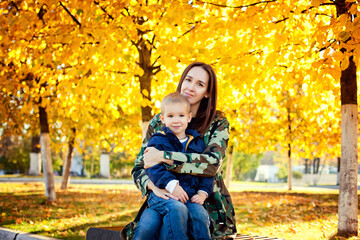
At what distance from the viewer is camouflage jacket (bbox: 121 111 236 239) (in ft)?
9.54

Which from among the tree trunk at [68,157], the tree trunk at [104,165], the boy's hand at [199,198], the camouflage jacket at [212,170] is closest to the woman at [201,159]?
the camouflage jacket at [212,170]

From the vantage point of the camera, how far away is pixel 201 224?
9.02 ft

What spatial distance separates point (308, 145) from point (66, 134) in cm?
1108

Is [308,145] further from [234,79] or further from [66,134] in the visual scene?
[234,79]

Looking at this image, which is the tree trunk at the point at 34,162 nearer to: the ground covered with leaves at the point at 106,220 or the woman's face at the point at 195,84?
the ground covered with leaves at the point at 106,220

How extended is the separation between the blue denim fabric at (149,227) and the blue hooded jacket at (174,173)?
0.77 ft

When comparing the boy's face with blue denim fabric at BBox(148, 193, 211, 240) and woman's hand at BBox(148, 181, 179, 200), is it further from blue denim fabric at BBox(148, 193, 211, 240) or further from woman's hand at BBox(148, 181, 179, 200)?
blue denim fabric at BBox(148, 193, 211, 240)

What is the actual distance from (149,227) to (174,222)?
220 millimetres

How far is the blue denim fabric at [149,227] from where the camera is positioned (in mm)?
2777

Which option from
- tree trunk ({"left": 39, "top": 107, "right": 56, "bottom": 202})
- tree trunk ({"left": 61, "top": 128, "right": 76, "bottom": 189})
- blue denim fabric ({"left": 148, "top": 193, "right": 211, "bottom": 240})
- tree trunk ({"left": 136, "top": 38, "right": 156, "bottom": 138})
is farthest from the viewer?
tree trunk ({"left": 61, "top": 128, "right": 76, "bottom": 189})

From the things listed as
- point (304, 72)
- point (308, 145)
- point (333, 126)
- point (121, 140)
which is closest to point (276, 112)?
point (308, 145)

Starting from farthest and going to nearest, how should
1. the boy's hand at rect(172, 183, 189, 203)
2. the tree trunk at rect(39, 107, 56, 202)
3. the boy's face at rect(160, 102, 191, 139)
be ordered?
the tree trunk at rect(39, 107, 56, 202) → the boy's face at rect(160, 102, 191, 139) → the boy's hand at rect(172, 183, 189, 203)

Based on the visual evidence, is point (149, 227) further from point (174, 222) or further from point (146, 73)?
point (146, 73)

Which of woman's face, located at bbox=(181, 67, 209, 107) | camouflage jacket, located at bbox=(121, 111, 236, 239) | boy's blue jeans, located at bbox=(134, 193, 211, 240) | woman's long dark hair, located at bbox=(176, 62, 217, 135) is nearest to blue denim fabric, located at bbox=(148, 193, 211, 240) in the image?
boy's blue jeans, located at bbox=(134, 193, 211, 240)
